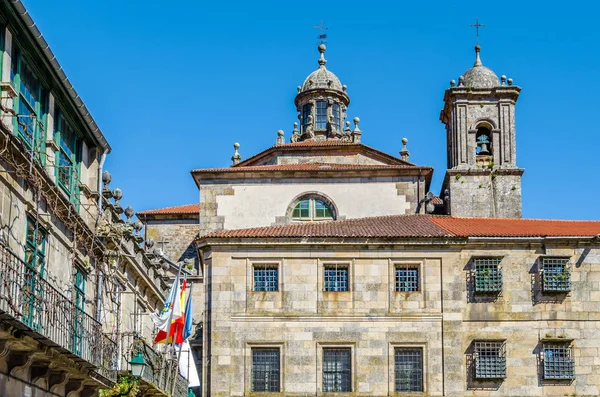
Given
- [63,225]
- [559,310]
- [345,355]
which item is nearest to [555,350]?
[559,310]

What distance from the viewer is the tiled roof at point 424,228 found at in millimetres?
37216

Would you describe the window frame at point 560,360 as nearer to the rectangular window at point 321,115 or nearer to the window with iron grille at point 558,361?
the window with iron grille at point 558,361

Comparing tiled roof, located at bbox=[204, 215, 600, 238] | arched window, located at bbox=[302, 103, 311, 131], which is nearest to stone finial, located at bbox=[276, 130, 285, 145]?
arched window, located at bbox=[302, 103, 311, 131]

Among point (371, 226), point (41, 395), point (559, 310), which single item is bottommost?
point (41, 395)

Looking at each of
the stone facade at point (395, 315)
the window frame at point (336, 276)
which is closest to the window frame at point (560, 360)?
the stone facade at point (395, 315)

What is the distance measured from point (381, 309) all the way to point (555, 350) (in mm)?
5332

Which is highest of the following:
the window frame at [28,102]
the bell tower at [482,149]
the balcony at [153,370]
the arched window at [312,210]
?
the bell tower at [482,149]

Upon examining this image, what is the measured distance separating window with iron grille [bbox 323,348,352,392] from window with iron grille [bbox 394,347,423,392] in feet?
4.59

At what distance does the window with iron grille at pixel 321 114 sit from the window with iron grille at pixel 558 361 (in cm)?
2178

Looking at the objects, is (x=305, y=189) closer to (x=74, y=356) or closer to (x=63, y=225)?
(x=63, y=225)

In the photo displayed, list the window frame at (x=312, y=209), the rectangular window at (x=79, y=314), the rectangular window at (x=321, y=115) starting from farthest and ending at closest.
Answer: the rectangular window at (x=321, y=115), the window frame at (x=312, y=209), the rectangular window at (x=79, y=314)

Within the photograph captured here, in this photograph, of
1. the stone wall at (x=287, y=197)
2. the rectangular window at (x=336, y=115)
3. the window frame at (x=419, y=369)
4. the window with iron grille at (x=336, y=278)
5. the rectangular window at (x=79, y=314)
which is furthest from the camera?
the rectangular window at (x=336, y=115)

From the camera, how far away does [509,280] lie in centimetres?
3712

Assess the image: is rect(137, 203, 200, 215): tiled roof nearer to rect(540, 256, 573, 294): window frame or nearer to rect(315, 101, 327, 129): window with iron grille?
rect(315, 101, 327, 129): window with iron grille
